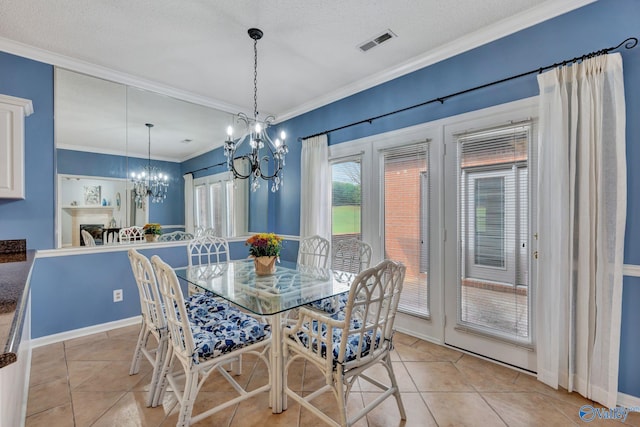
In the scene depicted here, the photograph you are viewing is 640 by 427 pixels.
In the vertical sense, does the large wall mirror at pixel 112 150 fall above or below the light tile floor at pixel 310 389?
above

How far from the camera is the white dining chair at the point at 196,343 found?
1.57m

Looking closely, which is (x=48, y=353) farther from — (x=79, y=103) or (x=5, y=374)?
(x=79, y=103)

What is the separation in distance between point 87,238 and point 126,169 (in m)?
0.84

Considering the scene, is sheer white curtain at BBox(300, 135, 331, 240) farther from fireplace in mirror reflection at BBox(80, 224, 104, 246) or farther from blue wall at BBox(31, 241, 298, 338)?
fireplace in mirror reflection at BBox(80, 224, 104, 246)

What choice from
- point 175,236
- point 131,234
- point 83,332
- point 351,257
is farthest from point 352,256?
point 83,332

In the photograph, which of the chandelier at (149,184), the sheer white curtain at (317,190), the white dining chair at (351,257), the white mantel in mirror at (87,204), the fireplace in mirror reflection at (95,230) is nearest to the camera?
the white dining chair at (351,257)

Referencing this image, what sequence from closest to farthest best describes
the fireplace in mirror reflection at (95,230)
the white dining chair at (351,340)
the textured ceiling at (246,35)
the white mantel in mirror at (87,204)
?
the white dining chair at (351,340) < the textured ceiling at (246,35) < the white mantel in mirror at (87,204) < the fireplace in mirror reflection at (95,230)

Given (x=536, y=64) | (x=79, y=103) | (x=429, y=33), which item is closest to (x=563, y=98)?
(x=536, y=64)

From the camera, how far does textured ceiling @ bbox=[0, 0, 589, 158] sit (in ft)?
7.21

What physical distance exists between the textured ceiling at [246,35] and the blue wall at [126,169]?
89 centimetres

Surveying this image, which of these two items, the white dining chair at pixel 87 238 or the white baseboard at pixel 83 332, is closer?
the white baseboard at pixel 83 332

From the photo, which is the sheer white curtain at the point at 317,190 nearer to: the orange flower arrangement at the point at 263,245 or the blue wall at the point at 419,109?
the blue wall at the point at 419,109

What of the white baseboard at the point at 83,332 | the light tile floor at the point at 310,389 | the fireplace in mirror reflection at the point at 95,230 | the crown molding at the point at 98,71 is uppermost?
the crown molding at the point at 98,71
